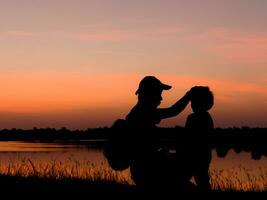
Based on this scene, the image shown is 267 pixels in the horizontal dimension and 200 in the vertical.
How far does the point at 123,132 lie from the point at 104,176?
44.7ft

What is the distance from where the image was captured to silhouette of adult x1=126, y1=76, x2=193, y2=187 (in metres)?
5.13

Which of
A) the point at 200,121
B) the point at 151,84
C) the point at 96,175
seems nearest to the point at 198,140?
the point at 200,121

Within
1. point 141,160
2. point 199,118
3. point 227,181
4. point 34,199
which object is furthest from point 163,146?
point 227,181

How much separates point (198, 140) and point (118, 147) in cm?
107

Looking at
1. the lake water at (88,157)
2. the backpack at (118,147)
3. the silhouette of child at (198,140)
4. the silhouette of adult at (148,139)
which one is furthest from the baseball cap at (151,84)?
the lake water at (88,157)

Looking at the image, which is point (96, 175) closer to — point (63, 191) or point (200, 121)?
point (63, 191)

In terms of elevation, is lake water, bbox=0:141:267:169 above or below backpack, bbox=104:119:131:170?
below

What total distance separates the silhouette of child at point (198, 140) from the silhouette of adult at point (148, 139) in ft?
0.79

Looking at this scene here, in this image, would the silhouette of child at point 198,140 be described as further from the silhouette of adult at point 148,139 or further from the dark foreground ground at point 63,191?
the dark foreground ground at point 63,191

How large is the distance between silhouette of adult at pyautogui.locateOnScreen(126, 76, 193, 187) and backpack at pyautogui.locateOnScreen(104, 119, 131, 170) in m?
0.08

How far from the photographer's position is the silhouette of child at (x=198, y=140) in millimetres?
5383

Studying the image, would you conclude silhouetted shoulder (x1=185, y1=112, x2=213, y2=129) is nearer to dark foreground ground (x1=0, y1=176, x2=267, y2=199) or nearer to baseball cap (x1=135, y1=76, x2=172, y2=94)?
baseball cap (x1=135, y1=76, x2=172, y2=94)

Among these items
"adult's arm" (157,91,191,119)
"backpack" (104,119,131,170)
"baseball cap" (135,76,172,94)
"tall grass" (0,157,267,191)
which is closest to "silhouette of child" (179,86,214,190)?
"adult's arm" (157,91,191,119)

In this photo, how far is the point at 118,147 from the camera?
5.02 metres
